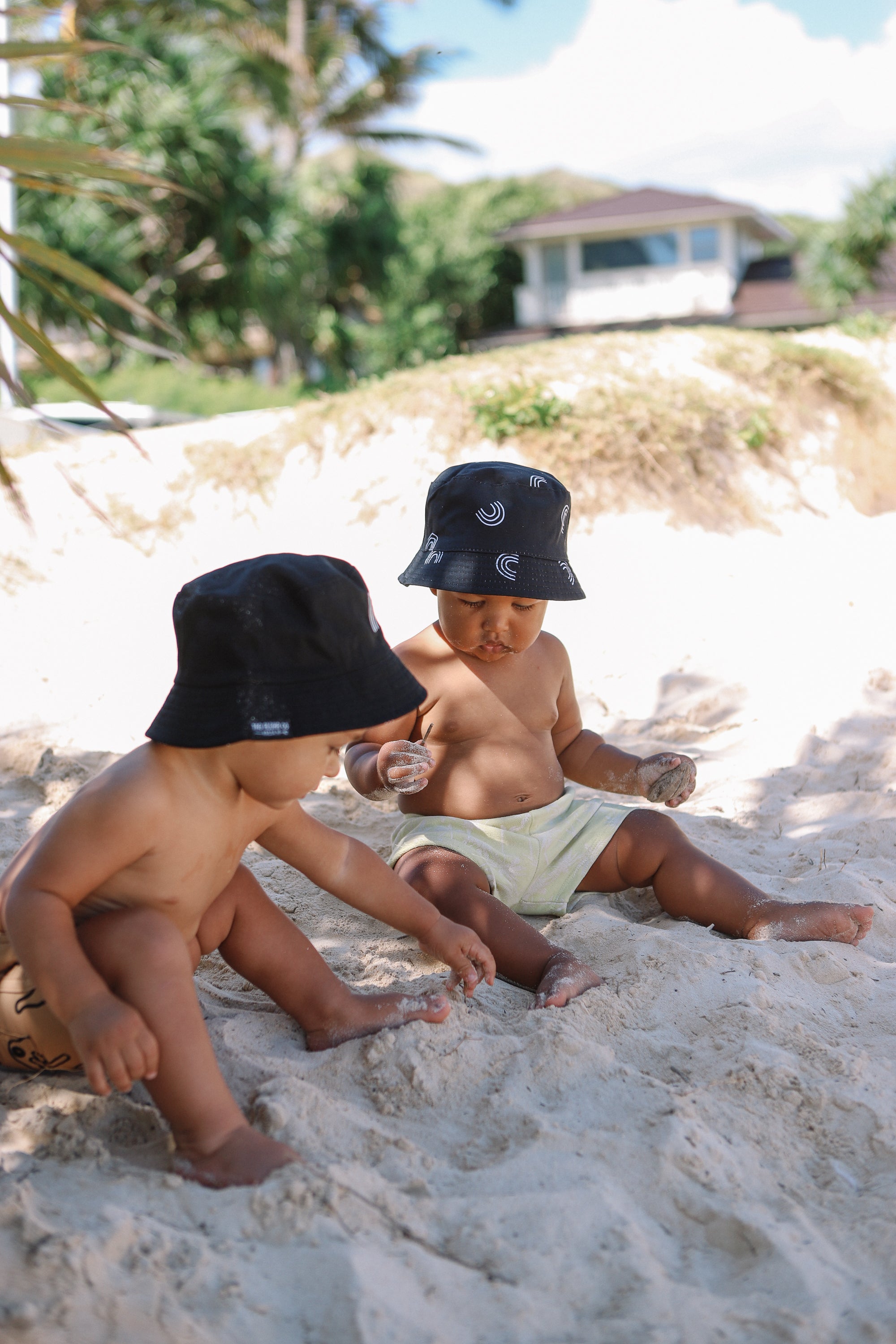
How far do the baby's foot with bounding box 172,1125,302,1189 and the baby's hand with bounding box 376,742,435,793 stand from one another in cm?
80

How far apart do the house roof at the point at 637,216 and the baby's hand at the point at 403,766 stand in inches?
1008

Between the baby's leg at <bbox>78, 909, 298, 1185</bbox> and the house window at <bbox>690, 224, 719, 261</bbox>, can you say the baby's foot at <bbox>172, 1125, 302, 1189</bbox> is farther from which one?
the house window at <bbox>690, 224, 719, 261</bbox>

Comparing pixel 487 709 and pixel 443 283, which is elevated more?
pixel 443 283

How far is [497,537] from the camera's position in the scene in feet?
7.85

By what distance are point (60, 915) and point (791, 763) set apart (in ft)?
8.30

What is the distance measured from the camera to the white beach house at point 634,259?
25.6 metres

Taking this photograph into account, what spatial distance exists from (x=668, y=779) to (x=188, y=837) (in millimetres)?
1217

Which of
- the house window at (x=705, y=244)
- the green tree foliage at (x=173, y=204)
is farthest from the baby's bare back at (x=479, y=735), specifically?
the house window at (x=705, y=244)

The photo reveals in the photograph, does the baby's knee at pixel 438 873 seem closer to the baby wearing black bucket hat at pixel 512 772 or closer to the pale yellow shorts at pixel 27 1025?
the baby wearing black bucket hat at pixel 512 772

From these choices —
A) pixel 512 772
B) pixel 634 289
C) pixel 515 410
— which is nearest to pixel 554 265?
pixel 634 289

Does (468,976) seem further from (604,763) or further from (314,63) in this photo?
(314,63)

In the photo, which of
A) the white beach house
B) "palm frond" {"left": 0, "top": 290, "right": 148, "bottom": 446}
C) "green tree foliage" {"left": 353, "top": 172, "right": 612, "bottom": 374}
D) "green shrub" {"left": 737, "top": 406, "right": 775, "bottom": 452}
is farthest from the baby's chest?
the white beach house

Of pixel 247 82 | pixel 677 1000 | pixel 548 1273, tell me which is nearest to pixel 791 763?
pixel 677 1000

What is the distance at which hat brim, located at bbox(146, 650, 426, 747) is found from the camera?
1.53 meters
